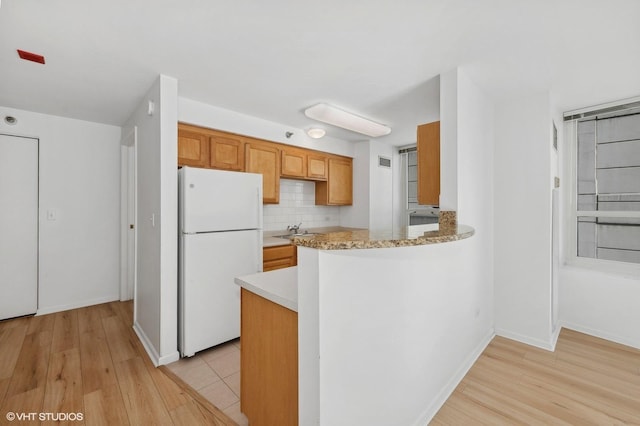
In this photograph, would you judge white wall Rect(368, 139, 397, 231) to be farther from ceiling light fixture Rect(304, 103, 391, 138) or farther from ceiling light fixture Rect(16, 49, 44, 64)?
ceiling light fixture Rect(16, 49, 44, 64)

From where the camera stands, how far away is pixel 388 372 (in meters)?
1.31

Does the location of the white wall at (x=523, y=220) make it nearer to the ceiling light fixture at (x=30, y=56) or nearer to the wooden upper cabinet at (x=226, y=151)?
the wooden upper cabinet at (x=226, y=151)

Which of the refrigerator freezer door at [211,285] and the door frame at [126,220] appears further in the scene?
the door frame at [126,220]

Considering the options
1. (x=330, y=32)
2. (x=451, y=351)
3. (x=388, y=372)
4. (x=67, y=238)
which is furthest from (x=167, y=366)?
(x=330, y=32)

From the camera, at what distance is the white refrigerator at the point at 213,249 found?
231cm

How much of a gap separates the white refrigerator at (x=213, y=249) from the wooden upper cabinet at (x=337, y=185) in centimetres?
168

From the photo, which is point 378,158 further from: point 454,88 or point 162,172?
point 162,172

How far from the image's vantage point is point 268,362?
4.47ft

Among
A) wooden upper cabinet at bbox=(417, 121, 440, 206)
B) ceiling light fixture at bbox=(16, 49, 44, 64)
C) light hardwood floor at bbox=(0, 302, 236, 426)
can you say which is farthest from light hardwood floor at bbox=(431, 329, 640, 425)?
ceiling light fixture at bbox=(16, 49, 44, 64)

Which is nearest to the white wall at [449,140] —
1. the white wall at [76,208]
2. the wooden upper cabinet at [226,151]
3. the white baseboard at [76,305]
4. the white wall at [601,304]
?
the white wall at [601,304]

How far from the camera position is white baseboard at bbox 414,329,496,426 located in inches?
63.6

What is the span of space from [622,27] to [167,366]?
381cm

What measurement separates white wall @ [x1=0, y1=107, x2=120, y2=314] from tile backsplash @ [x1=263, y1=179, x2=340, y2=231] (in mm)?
2036

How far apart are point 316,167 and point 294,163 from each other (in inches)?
16.0
